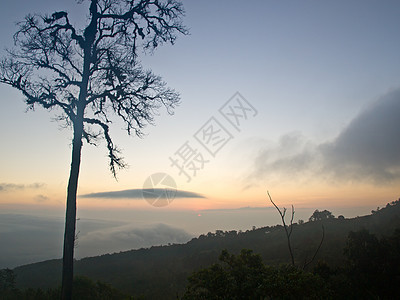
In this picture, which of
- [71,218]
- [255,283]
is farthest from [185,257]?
[255,283]

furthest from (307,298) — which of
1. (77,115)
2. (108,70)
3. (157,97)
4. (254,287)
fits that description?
(108,70)

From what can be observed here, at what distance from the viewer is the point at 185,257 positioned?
31969 millimetres

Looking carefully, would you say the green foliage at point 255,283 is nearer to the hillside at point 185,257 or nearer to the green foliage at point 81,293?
the green foliage at point 81,293

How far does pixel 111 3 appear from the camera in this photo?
848 centimetres

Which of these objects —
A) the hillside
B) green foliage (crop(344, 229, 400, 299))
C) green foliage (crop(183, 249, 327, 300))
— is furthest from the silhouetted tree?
green foliage (crop(183, 249, 327, 300))

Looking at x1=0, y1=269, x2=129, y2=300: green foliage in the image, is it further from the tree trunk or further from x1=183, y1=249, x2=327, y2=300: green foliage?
x1=183, y1=249, x2=327, y2=300: green foliage

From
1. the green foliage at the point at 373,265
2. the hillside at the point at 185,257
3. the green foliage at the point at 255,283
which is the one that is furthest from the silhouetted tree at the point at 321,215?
the green foliage at the point at 255,283

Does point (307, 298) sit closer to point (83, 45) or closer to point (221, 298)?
point (221, 298)

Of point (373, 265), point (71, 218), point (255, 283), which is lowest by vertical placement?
point (373, 265)

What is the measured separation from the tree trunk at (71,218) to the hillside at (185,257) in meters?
12.6

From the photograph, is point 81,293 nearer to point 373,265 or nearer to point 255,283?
point 255,283

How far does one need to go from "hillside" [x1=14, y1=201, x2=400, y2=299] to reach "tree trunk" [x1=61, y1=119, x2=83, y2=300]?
1264 centimetres

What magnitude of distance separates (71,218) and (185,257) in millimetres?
27158

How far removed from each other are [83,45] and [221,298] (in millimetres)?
8585
